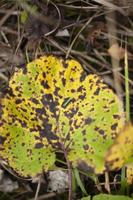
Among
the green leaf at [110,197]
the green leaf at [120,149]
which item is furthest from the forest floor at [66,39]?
the green leaf at [120,149]

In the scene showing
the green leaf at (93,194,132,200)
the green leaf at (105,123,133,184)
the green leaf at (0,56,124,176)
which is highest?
the green leaf at (0,56,124,176)

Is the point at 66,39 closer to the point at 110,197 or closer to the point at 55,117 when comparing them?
the point at 55,117

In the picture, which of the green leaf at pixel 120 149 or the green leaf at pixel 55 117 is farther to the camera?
the green leaf at pixel 55 117

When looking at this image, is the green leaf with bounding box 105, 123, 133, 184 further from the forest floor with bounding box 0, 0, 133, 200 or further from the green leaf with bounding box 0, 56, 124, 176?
the forest floor with bounding box 0, 0, 133, 200

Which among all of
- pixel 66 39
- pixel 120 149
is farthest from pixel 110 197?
pixel 66 39

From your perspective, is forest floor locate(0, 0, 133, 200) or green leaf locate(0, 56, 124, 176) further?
forest floor locate(0, 0, 133, 200)

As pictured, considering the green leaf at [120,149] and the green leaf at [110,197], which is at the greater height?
the green leaf at [120,149]

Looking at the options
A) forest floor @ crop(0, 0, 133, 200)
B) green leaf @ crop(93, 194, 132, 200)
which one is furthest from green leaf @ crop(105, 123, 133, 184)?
forest floor @ crop(0, 0, 133, 200)

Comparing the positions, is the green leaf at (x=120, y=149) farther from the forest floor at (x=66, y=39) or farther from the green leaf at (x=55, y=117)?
the forest floor at (x=66, y=39)

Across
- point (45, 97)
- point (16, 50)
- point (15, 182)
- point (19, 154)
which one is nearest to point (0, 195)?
point (15, 182)
